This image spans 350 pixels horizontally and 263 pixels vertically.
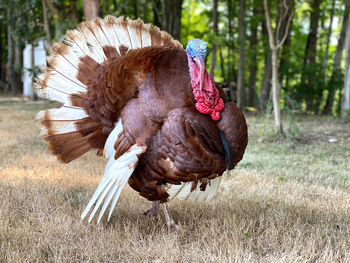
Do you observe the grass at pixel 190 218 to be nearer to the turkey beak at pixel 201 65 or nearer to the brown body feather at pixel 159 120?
the brown body feather at pixel 159 120

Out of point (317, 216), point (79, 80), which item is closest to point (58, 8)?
point (79, 80)

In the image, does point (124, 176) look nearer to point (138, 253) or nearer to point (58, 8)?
point (138, 253)

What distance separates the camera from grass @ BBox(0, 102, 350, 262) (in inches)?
113

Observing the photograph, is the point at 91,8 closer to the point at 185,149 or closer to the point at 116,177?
the point at 116,177

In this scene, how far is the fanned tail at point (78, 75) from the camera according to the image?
3.79 m

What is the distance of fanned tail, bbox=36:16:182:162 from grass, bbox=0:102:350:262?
0.61m

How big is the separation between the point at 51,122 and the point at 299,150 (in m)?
4.47

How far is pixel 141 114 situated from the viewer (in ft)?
10.00

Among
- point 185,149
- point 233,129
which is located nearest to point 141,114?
point 185,149

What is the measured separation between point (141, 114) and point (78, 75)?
3.66ft

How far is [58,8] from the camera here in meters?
12.1

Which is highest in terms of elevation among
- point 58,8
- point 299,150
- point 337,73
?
point 58,8

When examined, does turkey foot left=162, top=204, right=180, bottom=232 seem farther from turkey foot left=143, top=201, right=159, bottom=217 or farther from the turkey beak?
the turkey beak

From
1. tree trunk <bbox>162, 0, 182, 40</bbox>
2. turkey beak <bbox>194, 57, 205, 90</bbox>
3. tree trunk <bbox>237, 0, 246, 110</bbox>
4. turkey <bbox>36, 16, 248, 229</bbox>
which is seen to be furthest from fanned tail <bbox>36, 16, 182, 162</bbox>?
tree trunk <bbox>162, 0, 182, 40</bbox>
